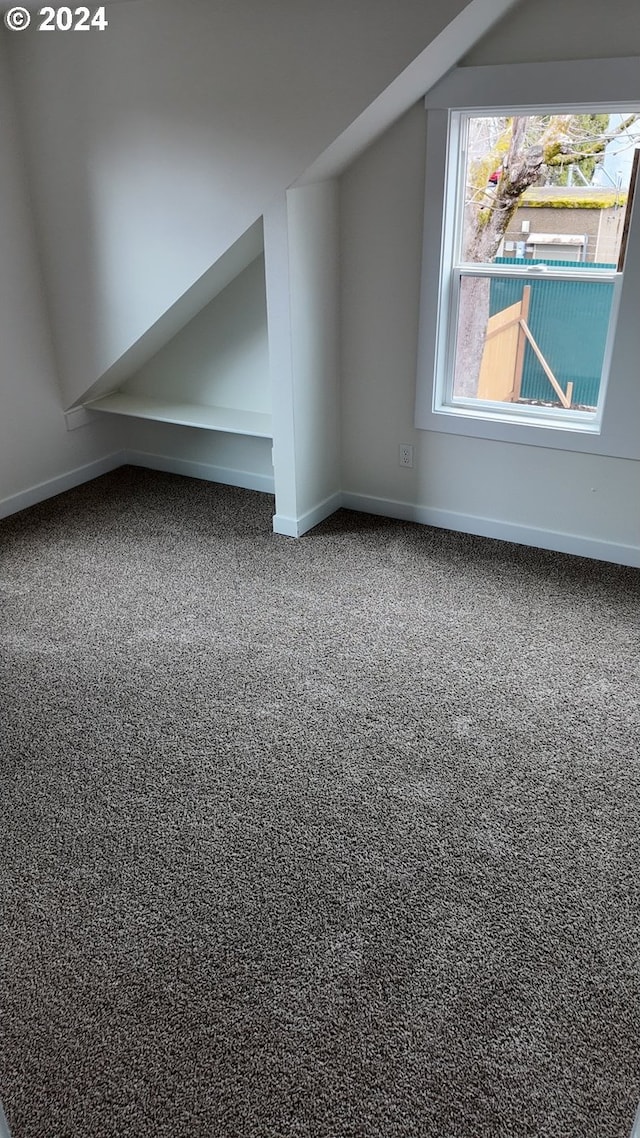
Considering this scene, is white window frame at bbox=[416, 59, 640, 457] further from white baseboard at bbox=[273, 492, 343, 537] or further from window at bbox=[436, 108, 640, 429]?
white baseboard at bbox=[273, 492, 343, 537]

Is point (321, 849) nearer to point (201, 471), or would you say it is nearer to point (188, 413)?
point (188, 413)

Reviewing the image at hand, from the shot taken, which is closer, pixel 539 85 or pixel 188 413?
pixel 539 85

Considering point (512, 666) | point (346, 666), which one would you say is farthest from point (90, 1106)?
point (512, 666)

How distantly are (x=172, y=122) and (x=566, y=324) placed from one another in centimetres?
172

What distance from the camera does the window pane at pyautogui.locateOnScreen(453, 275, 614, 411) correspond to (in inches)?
126

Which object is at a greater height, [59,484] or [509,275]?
[509,275]

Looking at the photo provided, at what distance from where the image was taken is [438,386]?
11.7 ft

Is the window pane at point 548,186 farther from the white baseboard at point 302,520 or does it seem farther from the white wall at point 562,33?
the white baseboard at point 302,520

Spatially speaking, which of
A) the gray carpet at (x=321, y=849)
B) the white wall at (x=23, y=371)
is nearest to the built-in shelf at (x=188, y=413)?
the white wall at (x=23, y=371)

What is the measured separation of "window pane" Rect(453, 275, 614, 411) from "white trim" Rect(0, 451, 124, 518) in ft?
6.68

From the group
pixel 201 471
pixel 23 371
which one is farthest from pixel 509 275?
pixel 23 371

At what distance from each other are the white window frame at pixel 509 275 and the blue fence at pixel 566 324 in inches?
1.8

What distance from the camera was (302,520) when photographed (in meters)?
3.76

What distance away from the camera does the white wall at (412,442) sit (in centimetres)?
331
